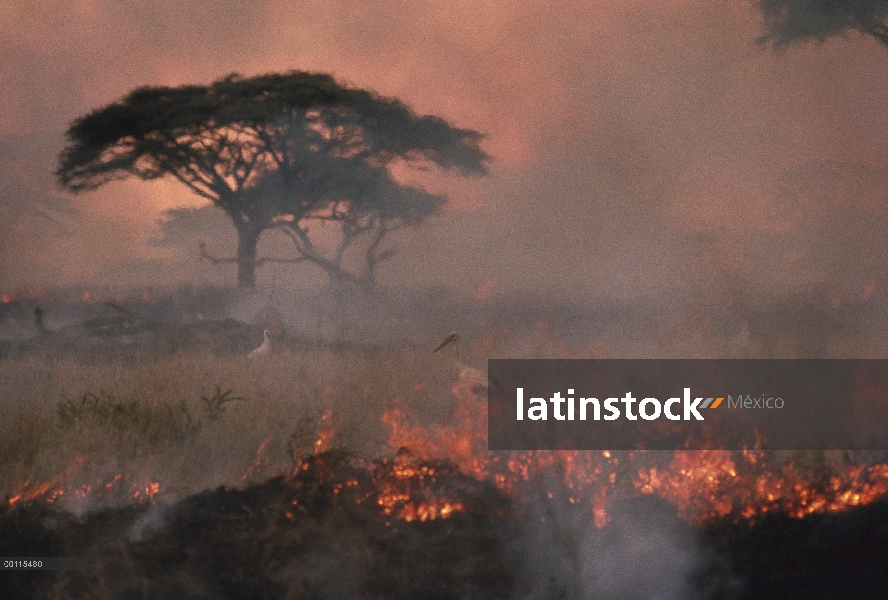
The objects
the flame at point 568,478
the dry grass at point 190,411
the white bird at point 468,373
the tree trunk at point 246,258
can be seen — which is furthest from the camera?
the tree trunk at point 246,258

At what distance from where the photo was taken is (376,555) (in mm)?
3467

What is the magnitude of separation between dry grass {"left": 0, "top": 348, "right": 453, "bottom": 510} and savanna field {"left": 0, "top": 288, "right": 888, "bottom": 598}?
0.05ft

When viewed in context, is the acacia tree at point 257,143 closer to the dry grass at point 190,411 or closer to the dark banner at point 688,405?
the dry grass at point 190,411

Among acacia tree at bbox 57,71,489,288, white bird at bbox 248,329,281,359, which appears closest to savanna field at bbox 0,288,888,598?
white bird at bbox 248,329,281,359

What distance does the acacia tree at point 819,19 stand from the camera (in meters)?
5.75

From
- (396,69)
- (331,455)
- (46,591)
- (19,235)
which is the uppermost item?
(396,69)

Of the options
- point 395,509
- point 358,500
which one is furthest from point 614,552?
point 358,500

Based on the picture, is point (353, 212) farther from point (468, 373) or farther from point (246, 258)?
point (468, 373)

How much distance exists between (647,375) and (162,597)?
3.27 m

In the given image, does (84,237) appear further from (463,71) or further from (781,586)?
(781,586)

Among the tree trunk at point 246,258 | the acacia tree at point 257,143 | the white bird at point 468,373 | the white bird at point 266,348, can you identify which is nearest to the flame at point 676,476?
the white bird at point 468,373

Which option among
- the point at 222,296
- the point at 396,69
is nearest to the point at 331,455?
the point at 222,296

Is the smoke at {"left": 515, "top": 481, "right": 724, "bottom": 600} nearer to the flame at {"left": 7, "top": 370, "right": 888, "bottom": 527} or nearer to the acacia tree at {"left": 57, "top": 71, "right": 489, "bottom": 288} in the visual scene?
the flame at {"left": 7, "top": 370, "right": 888, "bottom": 527}

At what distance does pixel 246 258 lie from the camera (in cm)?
567
